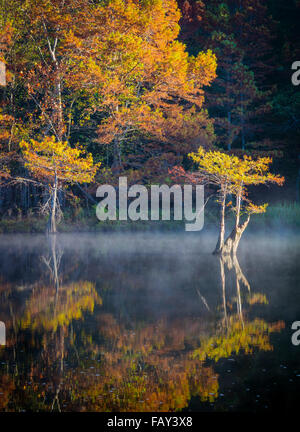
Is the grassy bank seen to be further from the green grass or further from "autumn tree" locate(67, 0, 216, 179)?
"autumn tree" locate(67, 0, 216, 179)

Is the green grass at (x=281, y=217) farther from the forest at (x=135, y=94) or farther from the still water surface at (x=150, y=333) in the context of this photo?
the still water surface at (x=150, y=333)

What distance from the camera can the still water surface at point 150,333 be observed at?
6762mm

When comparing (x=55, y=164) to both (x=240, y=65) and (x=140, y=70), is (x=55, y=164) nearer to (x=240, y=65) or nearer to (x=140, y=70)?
(x=140, y=70)

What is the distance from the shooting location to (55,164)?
26844 millimetres

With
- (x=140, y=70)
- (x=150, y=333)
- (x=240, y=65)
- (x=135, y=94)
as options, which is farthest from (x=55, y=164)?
(x=150, y=333)

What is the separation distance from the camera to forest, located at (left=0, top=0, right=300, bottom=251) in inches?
1081

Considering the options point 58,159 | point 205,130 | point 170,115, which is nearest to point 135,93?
point 170,115

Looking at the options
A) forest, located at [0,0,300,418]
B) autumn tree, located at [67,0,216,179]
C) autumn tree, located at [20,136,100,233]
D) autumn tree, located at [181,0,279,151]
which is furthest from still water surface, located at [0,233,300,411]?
autumn tree, located at [181,0,279,151]

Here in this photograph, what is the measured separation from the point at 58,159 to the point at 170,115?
6516mm

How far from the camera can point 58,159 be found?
2652 cm

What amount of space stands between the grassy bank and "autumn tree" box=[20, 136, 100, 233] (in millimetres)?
2282
